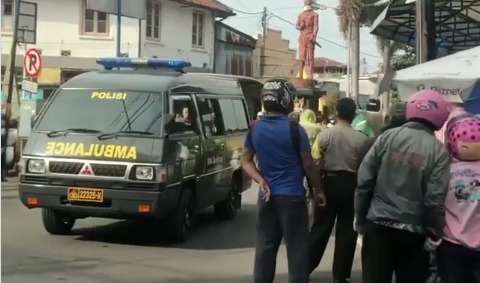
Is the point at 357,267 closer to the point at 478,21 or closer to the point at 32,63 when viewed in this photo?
the point at 478,21

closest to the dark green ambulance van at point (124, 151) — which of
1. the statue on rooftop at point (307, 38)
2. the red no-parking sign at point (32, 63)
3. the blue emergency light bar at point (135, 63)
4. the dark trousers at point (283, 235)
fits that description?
the blue emergency light bar at point (135, 63)

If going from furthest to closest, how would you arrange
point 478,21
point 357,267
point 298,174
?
point 478,21 < point 357,267 < point 298,174

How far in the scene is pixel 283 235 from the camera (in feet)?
21.2

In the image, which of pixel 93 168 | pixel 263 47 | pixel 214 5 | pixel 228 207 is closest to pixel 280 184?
pixel 93 168

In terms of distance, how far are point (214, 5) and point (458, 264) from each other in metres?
38.9

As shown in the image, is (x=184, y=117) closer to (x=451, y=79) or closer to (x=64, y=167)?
(x=64, y=167)

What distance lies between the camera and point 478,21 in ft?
47.2

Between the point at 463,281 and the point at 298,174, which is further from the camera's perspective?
the point at 298,174

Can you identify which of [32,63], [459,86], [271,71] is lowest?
[459,86]

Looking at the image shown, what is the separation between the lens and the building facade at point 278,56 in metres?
68.2

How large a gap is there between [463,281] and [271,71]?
6379 cm

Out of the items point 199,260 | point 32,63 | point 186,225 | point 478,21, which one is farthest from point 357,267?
point 32,63

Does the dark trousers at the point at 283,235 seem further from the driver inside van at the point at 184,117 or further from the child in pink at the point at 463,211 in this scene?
→ the driver inside van at the point at 184,117

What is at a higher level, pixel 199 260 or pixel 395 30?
pixel 395 30
